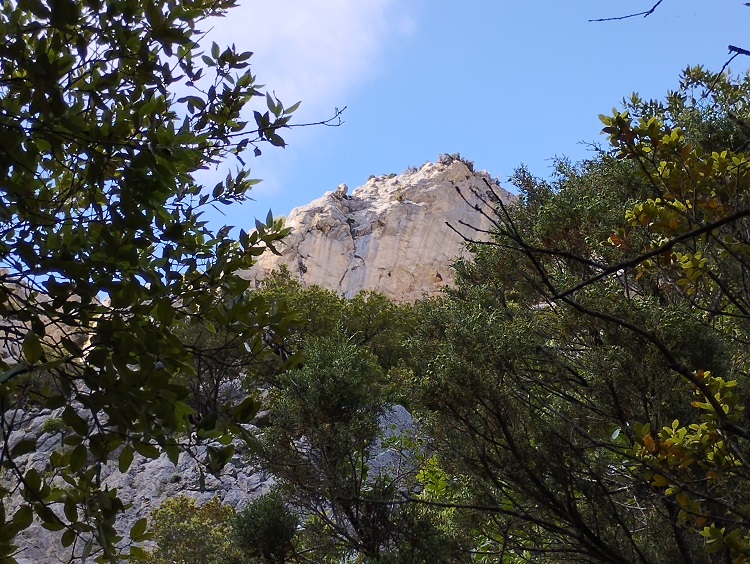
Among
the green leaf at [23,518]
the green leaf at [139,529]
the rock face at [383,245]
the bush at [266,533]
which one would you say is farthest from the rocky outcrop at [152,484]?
the rock face at [383,245]

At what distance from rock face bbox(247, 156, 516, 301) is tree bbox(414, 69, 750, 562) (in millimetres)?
36022

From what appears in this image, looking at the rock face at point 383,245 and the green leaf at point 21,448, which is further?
the rock face at point 383,245

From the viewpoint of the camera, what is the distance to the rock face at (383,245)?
43531 mm

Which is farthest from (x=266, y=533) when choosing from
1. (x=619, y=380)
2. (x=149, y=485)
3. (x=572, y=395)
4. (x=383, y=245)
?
(x=383, y=245)

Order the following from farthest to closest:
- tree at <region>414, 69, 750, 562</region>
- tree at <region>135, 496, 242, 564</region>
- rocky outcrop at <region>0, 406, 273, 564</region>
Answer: rocky outcrop at <region>0, 406, 273, 564</region> < tree at <region>135, 496, 242, 564</region> < tree at <region>414, 69, 750, 562</region>

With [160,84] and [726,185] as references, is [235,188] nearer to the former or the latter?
[160,84]

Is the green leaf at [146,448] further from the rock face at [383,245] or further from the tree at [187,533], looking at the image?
the rock face at [383,245]

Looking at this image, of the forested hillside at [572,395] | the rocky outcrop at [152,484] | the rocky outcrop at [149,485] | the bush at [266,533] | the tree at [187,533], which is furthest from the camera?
the rocky outcrop at [152,484]

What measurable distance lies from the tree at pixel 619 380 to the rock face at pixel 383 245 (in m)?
36.0

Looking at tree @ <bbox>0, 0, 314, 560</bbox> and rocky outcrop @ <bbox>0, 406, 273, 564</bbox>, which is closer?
tree @ <bbox>0, 0, 314, 560</bbox>

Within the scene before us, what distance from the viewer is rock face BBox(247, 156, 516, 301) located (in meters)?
43.5

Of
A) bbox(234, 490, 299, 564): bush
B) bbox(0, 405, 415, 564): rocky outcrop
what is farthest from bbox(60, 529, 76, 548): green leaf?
bbox(0, 405, 415, 564): rocky outcrop

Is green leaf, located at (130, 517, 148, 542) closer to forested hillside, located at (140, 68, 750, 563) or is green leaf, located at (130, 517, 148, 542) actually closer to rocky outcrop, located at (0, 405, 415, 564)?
forested hillside, located at (140, 68, 750, 563)

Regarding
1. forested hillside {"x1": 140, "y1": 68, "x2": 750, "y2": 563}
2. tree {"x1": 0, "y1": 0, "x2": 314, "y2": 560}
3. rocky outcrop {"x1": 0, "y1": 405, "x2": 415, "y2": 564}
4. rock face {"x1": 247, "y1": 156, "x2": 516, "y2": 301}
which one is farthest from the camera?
rock face {"x1": 247, "y1": 156, "x2": 516, "y2": 301}
